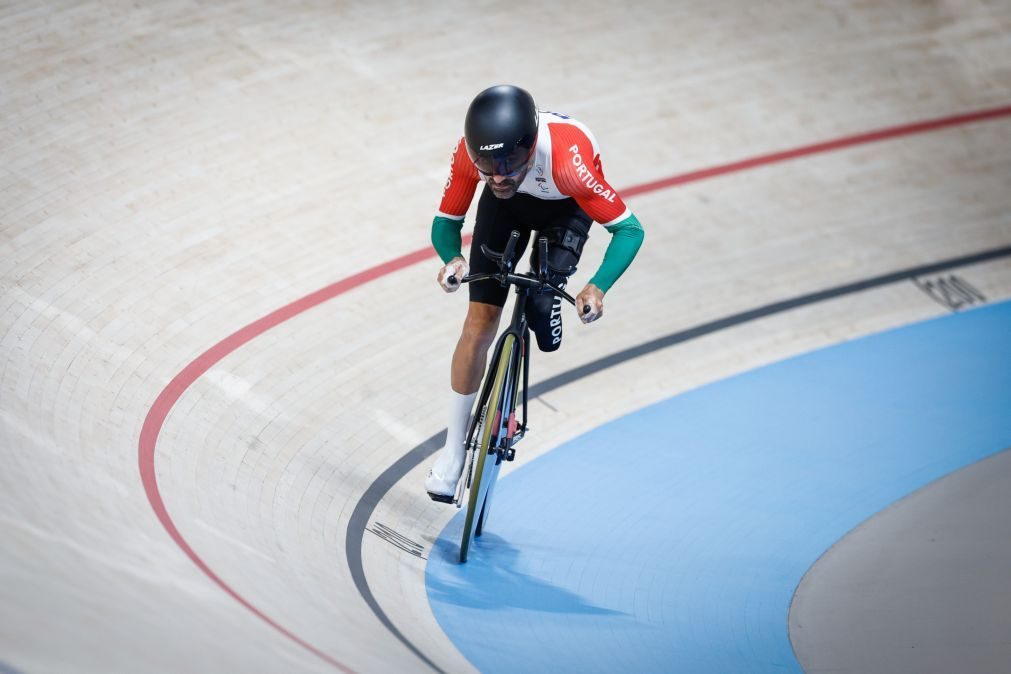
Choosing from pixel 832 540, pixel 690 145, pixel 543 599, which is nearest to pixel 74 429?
pixel 543 599

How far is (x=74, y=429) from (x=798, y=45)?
16.7 feet

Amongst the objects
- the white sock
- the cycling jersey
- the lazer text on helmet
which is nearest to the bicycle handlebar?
the cycling jersey

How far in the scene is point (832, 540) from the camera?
4055mm

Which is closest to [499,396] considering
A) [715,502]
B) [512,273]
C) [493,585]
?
[512,273]

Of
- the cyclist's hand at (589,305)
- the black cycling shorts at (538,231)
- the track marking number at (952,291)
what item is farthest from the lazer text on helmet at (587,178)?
the track marking number at (952,291)

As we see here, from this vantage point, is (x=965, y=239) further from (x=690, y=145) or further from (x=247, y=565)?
(x=247, y=565)

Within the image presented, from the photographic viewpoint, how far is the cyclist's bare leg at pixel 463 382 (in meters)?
3.47

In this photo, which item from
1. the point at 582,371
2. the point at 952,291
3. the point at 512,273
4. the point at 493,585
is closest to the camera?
the point at 512,273

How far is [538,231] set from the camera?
3.49m

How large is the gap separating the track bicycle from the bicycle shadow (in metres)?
0.06

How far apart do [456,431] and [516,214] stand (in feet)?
2.35

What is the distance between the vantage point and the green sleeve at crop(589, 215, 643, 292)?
327 cm

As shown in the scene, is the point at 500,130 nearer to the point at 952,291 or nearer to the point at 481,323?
the point at 481,323

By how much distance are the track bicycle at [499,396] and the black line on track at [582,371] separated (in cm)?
37
